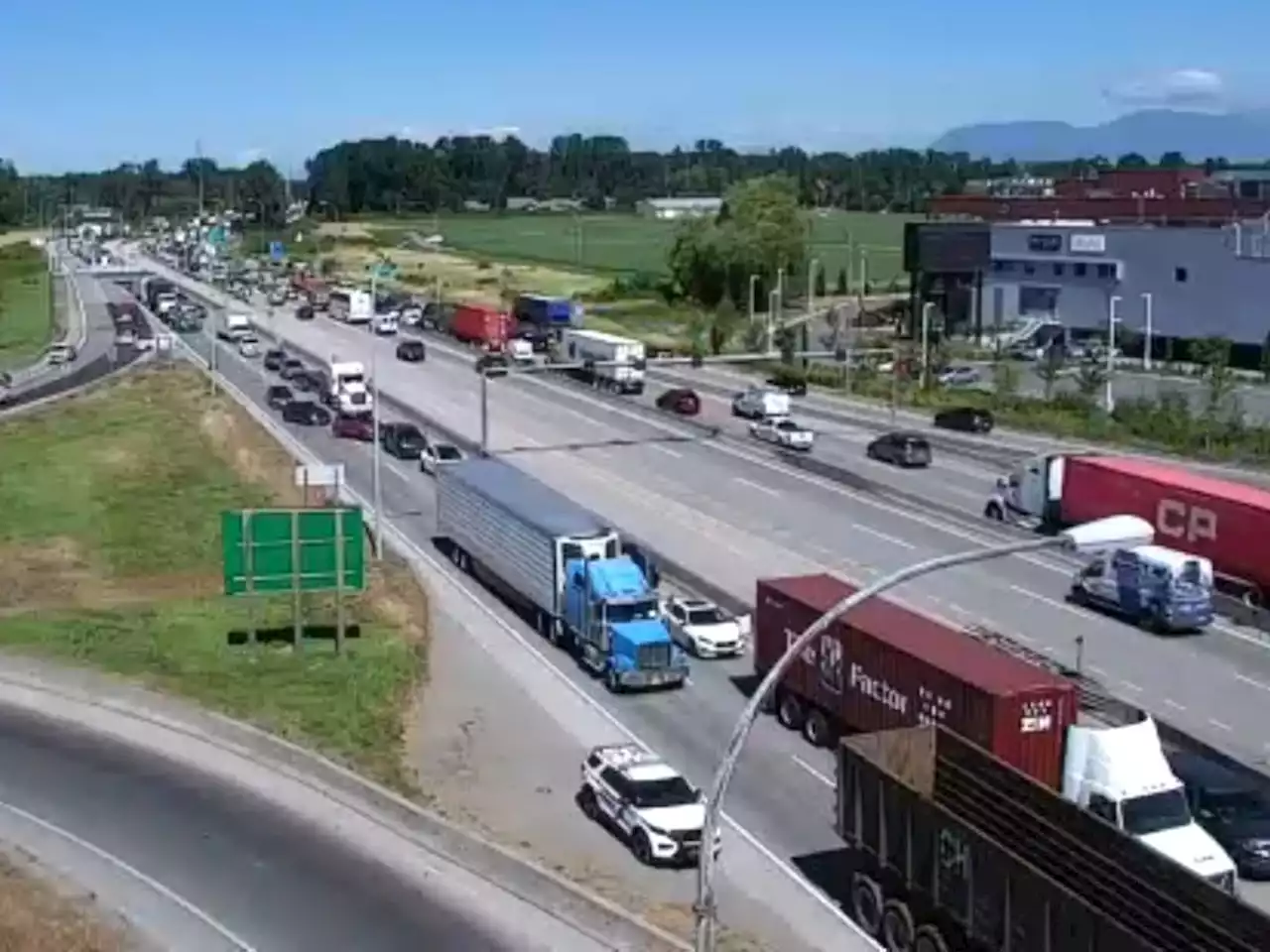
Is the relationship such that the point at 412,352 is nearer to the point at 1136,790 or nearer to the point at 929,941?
the point at 1136,790

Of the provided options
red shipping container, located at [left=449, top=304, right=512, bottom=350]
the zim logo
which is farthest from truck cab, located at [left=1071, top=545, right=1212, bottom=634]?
red shipping container, located at [left=449, top=304, right=512, bottom=350]

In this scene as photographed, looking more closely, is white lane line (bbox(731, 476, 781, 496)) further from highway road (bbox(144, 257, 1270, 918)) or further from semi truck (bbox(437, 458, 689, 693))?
semi truck (bbox(437, 458, 689, 693))

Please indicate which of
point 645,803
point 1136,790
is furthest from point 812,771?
point 1136,790

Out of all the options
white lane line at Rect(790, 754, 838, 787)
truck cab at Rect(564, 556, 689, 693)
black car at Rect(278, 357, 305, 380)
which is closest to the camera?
white lane line at Rect(790, 754, 838, 787)

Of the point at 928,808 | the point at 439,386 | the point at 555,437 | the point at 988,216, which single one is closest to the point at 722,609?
the point at 928,808

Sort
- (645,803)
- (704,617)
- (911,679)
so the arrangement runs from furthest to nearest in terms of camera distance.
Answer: (704,617) → (911,679) → (645,803)

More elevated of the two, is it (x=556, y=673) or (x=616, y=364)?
(x=616, y=364)
